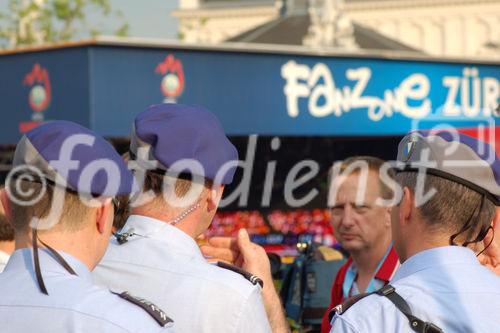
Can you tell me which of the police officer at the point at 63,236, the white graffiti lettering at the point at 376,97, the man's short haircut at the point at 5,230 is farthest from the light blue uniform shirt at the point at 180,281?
the white graffiti lettering at the point at 376,97

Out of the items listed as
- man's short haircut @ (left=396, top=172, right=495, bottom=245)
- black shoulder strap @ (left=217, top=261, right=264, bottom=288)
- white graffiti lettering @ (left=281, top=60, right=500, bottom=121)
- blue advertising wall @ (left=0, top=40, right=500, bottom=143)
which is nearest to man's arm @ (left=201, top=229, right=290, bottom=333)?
black shoulder strap @ (left=217, top=261, right=264, bottom=288)

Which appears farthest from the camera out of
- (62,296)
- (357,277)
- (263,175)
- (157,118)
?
(263,175)

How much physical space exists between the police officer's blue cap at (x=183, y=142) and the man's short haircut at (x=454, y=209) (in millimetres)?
549

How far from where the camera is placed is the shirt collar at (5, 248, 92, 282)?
2.62 m

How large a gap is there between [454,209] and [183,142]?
0.78 meters

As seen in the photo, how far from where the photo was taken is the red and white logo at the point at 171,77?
555 inches

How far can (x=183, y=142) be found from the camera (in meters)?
3.12

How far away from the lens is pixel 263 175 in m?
17.6

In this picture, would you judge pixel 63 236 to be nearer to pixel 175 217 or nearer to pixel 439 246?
pixel 175 217

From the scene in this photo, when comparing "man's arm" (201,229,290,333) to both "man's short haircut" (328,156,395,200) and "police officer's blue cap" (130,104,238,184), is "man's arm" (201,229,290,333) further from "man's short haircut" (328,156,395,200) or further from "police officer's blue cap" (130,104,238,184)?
"man's short haircut" (328,156,395,200)

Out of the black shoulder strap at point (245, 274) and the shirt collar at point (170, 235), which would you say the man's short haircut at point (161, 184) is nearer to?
the shirt collar at point (170, 235)

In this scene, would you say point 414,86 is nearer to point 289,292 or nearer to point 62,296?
point 289,292

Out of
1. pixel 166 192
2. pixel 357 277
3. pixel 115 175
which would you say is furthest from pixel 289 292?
pixel 115 175

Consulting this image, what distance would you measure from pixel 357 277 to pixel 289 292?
0.34 meters
